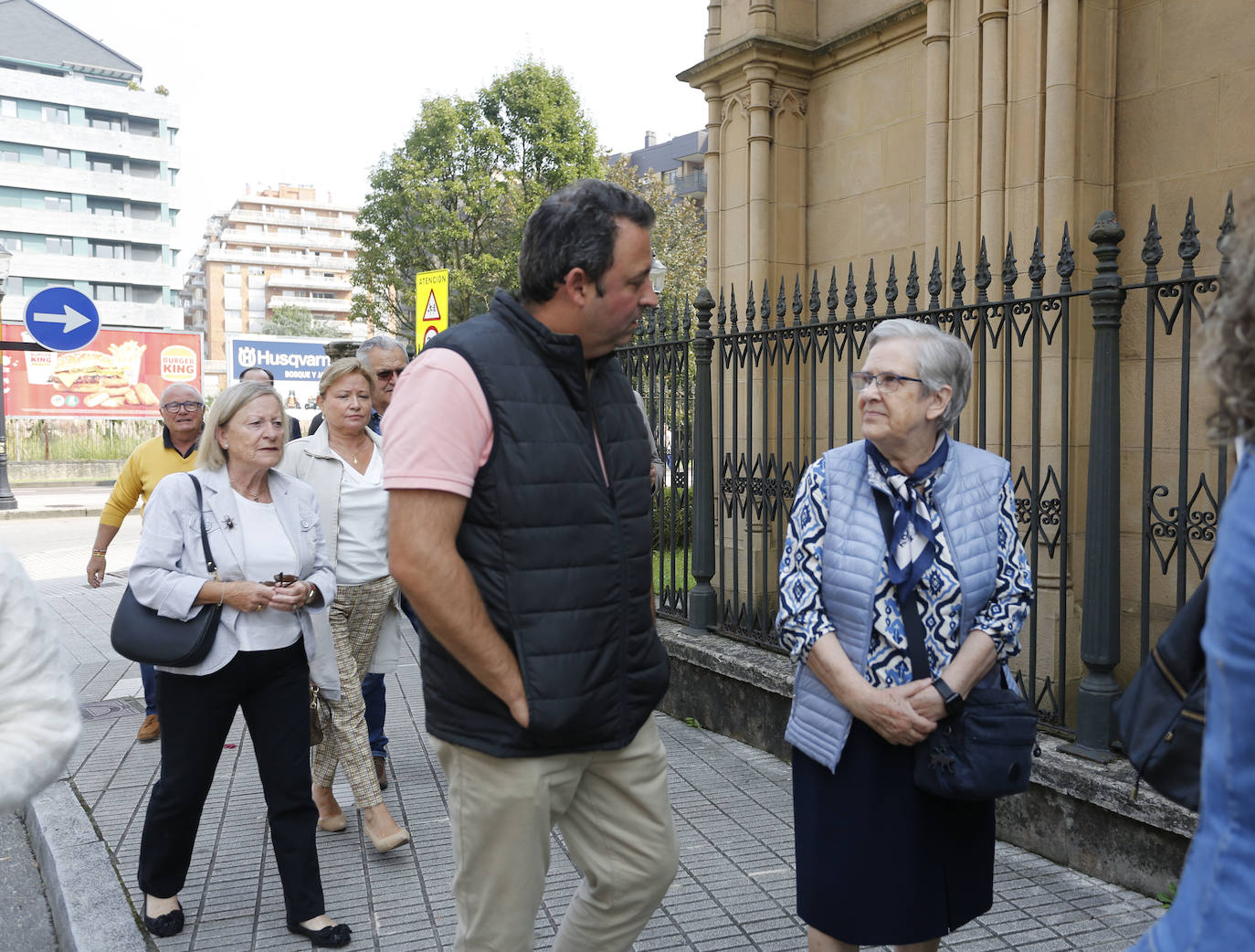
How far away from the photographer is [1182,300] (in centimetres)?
411

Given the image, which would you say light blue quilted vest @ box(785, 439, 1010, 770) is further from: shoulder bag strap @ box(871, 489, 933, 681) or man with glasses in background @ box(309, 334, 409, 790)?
man with glasses in background @ box(309, 334, 409, 790)

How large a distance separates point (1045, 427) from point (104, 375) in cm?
3301

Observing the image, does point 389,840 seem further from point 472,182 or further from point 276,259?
point 276,259

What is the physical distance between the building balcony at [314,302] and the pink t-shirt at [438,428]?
12057 centimetres

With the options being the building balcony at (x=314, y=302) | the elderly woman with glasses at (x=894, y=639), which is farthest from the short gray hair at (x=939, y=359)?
the building balcony at (x=314, y=302)

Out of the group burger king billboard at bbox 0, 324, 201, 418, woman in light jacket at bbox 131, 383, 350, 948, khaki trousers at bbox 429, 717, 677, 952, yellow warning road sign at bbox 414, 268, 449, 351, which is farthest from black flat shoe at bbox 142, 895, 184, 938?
burger king billboard at bbox 0, 324, 201, 418

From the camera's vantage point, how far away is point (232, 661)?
12.1 feet

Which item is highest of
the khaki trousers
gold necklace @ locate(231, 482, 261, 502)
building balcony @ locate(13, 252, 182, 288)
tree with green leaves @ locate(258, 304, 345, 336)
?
building balcony @ locate(13, 252, 182, 288)

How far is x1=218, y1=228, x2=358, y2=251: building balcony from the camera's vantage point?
12425 cm

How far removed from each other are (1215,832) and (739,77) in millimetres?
7620

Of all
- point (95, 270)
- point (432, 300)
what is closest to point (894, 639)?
point (432, 300)

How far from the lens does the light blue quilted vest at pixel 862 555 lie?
9.12 ft

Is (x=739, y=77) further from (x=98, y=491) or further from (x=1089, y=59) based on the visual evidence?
(x=98, y=491)

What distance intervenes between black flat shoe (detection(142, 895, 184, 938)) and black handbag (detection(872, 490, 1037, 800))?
103 inches
